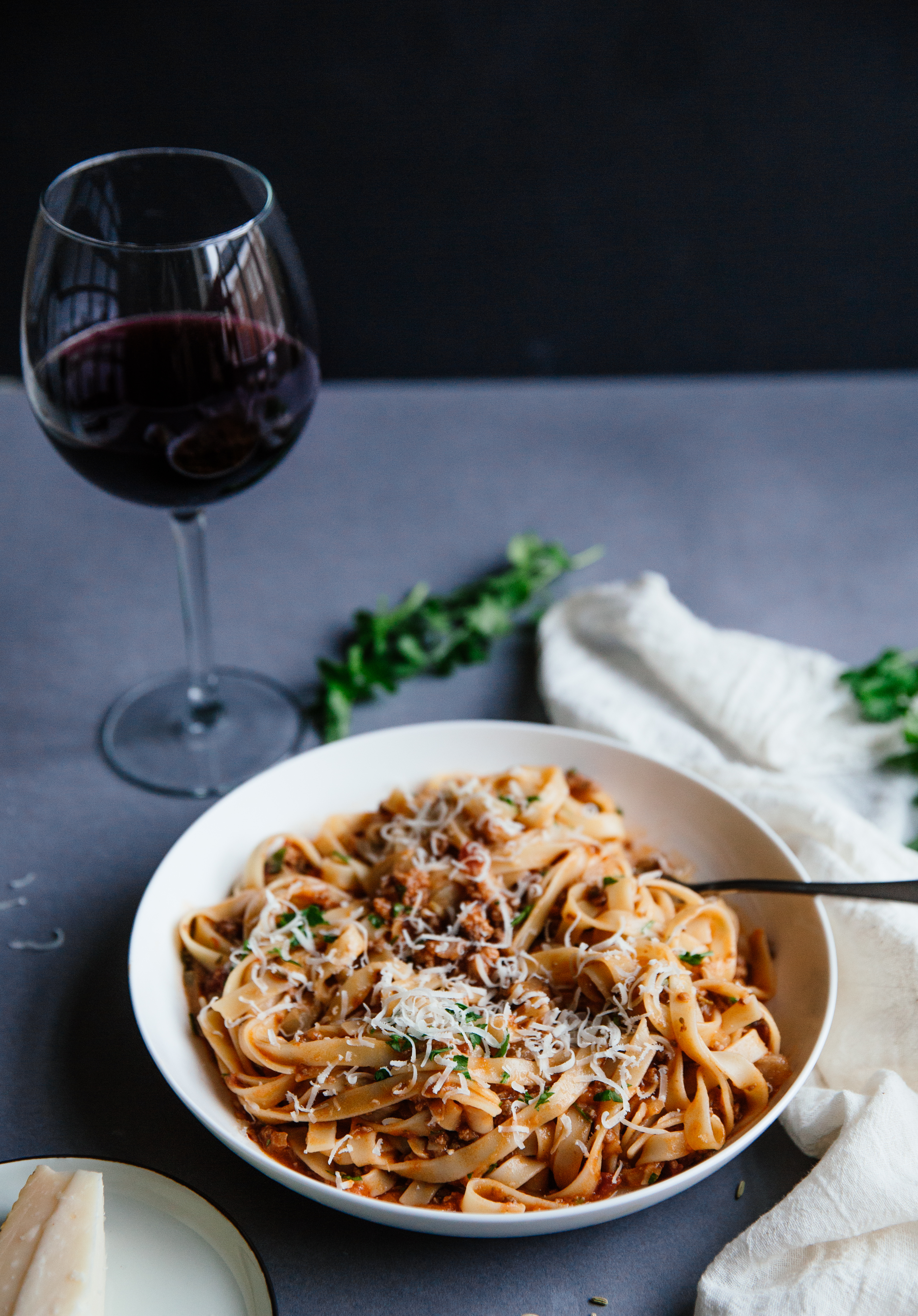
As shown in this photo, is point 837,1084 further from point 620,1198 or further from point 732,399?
point 732,399

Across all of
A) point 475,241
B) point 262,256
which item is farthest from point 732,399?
point 262,256

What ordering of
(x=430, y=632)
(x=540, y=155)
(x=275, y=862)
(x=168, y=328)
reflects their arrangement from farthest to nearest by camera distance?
(x=540, y=155), (x=430, y=632), (x=275, y=862), (x=168, y=328)

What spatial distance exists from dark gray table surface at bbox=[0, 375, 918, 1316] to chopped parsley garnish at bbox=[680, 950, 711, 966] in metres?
0.24

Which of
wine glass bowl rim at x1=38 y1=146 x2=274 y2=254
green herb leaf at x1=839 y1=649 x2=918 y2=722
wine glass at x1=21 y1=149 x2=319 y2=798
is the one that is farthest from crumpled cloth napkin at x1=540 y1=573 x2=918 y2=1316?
wine glass bowl rim at x1=38 y1=146 x2=274 y2=254

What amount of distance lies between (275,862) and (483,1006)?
445 mm

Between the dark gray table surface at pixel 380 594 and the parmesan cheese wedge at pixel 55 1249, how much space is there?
261 mm

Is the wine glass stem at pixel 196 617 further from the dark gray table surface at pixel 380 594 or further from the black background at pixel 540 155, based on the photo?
the black background at pixel 540 155

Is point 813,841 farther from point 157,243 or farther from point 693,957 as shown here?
point 157,243

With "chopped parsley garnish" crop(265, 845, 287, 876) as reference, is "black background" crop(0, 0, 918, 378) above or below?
above

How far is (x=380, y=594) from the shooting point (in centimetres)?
262

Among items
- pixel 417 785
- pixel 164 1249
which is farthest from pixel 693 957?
pixel 164 1249

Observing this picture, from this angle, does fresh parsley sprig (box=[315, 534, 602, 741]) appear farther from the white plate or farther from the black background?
the black background

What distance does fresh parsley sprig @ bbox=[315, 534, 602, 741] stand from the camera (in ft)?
7.70

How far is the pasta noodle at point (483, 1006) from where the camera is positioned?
57.2 inches
